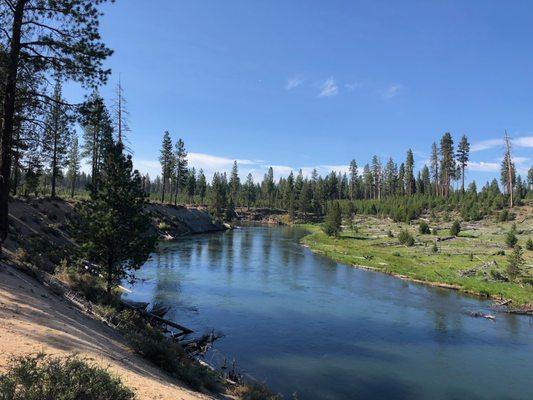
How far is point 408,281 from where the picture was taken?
40.8m

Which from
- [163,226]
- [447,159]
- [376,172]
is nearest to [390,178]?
[376,172]

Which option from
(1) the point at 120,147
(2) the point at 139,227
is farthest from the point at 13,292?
(1) the point at 120,147

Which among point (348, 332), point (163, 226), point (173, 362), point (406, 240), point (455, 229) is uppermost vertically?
point (455, 229)

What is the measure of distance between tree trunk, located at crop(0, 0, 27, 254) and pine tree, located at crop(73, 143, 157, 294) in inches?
222

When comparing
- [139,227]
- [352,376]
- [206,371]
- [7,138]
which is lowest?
[352,376]

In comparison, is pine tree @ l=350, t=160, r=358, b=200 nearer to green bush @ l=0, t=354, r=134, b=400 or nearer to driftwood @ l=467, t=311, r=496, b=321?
driftwood @ l=467, t=311, r=496, b=321

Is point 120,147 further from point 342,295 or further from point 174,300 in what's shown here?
point 342,295

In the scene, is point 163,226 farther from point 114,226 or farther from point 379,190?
point 379,190

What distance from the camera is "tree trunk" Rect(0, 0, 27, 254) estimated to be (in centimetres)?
1557

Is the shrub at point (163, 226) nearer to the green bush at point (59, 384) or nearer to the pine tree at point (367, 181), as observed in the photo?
the green bush at point (59, 384)

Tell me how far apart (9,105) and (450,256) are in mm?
48064

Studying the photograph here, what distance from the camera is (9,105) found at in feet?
52.9

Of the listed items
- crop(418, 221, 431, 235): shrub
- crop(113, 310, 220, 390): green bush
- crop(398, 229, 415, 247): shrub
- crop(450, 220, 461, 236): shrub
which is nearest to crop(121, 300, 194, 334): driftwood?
crop(113, 310, 220, 390): green bush

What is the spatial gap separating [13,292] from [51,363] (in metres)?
7.70
